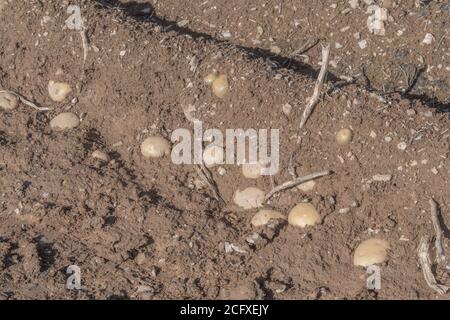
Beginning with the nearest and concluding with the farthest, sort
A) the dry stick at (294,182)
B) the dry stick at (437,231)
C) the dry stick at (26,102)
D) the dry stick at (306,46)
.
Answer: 1. the dry stick at (437,231)
2. the dry stick at (294,182)
3. the dry stick at (26,102)
4. the dry stick at (306,46)

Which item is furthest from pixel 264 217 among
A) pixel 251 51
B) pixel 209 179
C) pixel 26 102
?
pixel 26 102

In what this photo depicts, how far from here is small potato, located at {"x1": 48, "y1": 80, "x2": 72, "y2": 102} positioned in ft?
13.9

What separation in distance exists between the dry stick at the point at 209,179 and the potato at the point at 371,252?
67cm

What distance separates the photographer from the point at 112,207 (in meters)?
3.57

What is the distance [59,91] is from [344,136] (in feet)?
5.10

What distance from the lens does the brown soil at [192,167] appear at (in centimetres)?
327

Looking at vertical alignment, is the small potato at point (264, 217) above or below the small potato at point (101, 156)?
below

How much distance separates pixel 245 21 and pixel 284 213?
1.41 metres

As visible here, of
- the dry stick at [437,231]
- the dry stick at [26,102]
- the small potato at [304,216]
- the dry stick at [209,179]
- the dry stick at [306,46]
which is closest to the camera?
the dry stick at [437,231]

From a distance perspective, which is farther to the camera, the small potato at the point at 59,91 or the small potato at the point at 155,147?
the small potato at the point at 59,91

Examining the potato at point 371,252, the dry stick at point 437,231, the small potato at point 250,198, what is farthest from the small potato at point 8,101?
the dry stick at point 437,231

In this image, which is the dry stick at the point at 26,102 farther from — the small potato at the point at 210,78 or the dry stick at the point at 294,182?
the dry stick at the point at 294,182
